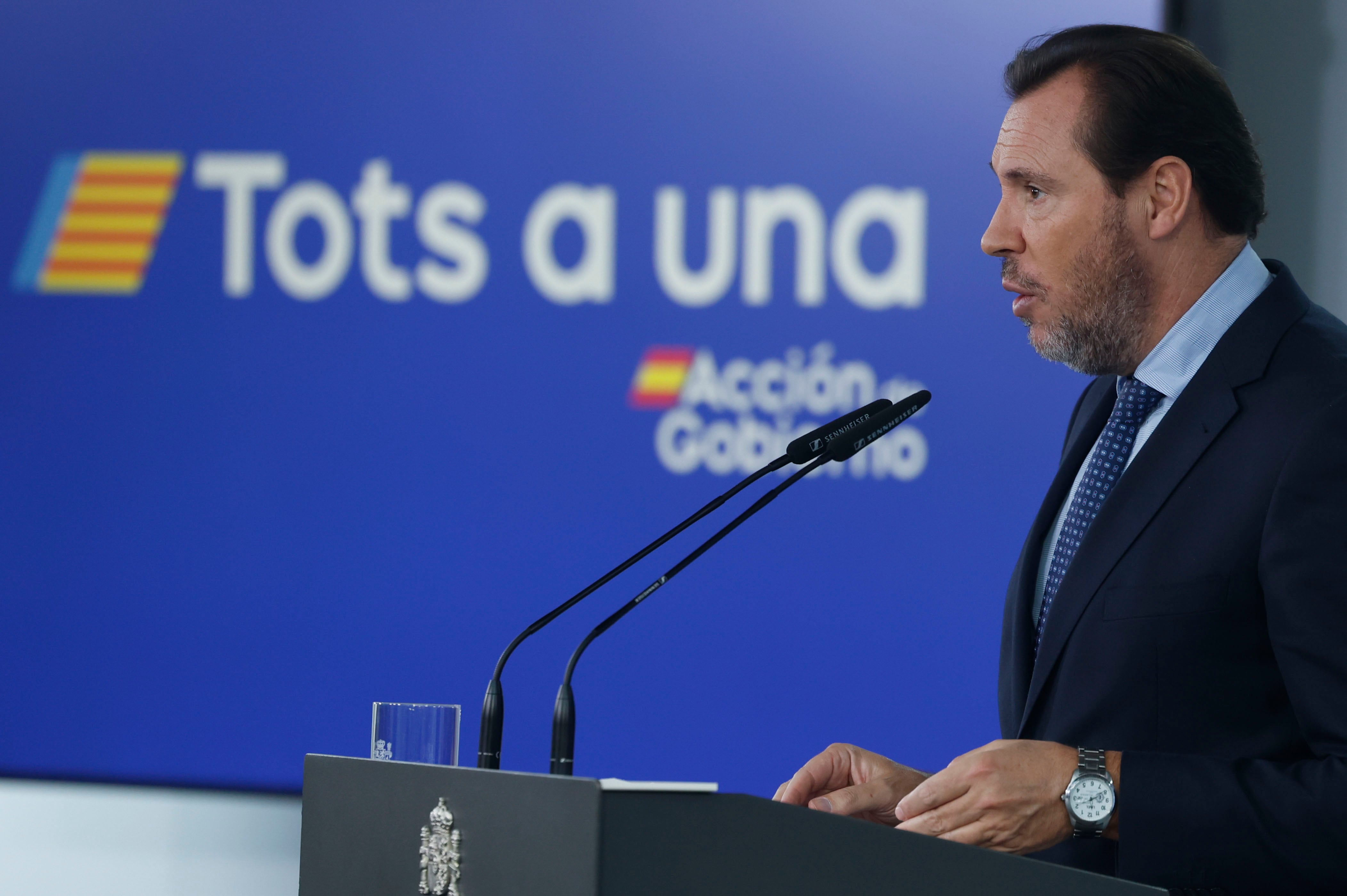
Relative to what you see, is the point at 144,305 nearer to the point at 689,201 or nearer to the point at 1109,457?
the point at 689,201

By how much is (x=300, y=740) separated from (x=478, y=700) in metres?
0.45

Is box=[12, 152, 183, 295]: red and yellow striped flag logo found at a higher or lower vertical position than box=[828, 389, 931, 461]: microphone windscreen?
higher

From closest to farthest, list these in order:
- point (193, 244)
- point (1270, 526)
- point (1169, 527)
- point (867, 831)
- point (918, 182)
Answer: point (867, 831)
point (1270, 526)
point (1169, 527)
point (918, 182)
point (193, 244)

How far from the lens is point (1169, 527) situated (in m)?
1.50

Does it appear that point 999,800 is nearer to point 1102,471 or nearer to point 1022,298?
point 1102,471

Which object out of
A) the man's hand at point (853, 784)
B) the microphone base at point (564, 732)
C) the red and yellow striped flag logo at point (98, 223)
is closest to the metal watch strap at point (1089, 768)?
the man's hand at point (853, 784)

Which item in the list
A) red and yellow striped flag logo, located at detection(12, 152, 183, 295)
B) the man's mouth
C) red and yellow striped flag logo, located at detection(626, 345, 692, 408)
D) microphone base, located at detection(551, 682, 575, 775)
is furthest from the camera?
red and yellow striped flag logo, located at detection(12, 152, 183, 295)

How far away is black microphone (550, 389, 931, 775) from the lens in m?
1.33

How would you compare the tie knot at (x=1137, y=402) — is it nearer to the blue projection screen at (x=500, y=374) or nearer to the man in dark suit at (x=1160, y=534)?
the man in dark suit at (x=1160, y=534)

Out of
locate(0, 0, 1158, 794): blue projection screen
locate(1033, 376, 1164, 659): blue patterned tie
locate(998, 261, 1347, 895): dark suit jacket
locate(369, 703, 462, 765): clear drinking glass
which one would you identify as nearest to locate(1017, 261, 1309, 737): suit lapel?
locate(998, 261, 1347, 895): dark suit jacket

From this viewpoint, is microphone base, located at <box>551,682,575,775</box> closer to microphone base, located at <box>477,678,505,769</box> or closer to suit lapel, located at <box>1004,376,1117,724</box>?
microphone base, located at <box>477,678,505,769</box>

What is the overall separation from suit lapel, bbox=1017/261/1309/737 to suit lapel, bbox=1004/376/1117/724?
119 mm

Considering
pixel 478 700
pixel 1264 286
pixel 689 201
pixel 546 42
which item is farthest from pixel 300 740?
pixel 1264 286

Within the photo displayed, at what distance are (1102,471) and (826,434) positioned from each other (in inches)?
17.1
